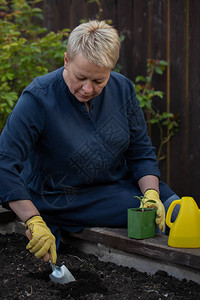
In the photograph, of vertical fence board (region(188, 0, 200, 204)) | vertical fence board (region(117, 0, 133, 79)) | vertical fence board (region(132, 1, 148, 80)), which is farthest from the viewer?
vertical fence board (region(117, 0, 133, 79))

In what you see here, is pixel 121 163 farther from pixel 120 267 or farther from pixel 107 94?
pixel 120 267

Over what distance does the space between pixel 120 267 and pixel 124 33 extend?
2.19 metres

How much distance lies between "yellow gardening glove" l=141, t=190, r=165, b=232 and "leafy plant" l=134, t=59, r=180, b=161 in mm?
1215

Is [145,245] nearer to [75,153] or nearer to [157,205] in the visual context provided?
[157,205]

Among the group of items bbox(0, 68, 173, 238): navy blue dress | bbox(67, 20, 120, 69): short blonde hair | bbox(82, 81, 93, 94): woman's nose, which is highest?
bbox(67, 20, 120, 69): short blonde hair

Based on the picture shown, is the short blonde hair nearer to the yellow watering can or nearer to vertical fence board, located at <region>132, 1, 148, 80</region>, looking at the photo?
the yellow watering can

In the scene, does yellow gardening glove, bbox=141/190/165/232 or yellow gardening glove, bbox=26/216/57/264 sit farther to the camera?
yellow gardening glove, bbox=141/190/165/232

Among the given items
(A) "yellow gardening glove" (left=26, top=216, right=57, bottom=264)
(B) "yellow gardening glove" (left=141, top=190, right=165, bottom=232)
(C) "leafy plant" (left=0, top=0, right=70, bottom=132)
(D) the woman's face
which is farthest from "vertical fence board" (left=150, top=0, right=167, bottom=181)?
(A) "yellow gardening glove" (left=26, top=216, right=57, bottom=264)

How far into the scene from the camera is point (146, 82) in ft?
12.6

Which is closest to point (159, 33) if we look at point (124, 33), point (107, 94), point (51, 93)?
point (124, 33)

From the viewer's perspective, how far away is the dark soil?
2.04 meters

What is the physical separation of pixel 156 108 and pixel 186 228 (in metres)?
1.75

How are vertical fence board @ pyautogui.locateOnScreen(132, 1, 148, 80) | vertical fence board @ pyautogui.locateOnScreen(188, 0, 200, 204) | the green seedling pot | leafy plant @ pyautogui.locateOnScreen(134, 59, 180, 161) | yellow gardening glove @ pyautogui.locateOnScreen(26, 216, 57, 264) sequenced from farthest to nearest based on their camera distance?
vertical fence board @ pyautogui.locateOnScreen(132, 1, 148, 80)
leafy plant @ pyautogui.locateOnScreen(134, 59, 180, 161)
vertical fence board @ pyautogui.locateOnScreen(188, 0, 200, 204)
the green seedling pot
yellow gardening glove @ pyautogui.locateOnScreen(26, 216, 57, 264)

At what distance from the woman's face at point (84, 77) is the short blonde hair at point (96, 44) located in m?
0.03
